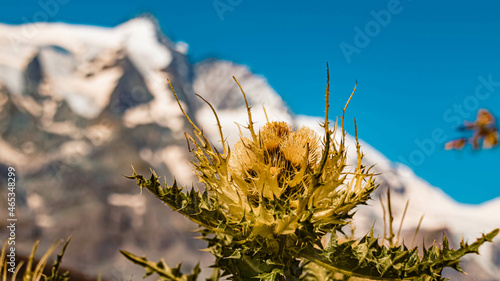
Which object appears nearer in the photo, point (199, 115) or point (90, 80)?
point (90, 80)

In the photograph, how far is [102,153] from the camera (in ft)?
110

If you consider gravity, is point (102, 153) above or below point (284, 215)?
above

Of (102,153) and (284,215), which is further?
(102,153)

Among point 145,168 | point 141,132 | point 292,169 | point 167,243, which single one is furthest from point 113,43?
point 292,169

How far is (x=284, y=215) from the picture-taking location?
6.82 feet

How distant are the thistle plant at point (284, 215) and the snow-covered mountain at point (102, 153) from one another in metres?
22.7

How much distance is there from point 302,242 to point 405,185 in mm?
43897

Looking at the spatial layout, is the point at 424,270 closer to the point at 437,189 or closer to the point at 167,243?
the point at 167,243

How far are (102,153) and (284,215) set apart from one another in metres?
33.8

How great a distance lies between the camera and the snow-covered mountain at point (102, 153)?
28.7 metres

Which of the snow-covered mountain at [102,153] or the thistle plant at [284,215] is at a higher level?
the snow-covered mountain at [102,153]

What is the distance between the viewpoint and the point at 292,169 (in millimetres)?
2600

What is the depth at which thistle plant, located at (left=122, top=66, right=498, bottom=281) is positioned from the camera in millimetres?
2039

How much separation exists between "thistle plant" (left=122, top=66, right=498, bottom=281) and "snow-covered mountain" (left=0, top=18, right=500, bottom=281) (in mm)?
22684
